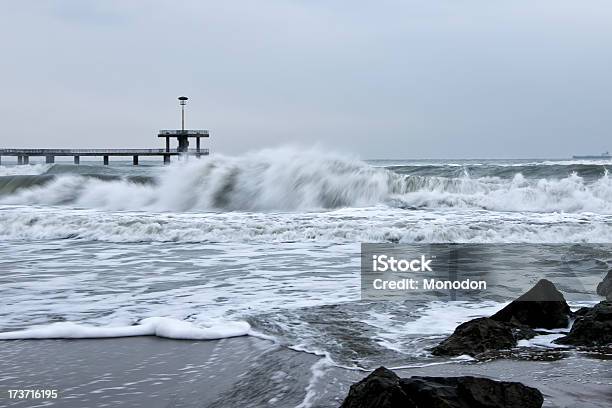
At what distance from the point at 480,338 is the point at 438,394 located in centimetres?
138

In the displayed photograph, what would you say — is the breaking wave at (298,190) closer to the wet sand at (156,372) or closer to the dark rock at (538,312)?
the dark rock at (538,312)

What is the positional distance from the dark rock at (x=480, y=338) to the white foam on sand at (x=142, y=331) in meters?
1.35

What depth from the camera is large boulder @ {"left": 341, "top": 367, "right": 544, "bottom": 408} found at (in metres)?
2.22

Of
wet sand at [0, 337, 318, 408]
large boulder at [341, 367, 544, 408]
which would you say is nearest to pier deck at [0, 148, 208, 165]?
wet sand at [0, 337, 318, 408]

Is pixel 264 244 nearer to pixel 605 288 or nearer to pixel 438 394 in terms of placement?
pixel 605 288

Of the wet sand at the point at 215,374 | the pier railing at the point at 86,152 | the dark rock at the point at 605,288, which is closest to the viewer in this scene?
the wet sand at the point at 215,374

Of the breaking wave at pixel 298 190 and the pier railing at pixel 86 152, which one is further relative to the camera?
the pier railing at pixel 86 152

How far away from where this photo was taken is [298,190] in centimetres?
1644

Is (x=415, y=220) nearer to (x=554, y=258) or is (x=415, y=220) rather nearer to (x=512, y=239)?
(x=512, y=239)

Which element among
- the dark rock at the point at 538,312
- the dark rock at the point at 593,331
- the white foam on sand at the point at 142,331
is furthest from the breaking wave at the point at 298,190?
the dark rock at the point at 593,331

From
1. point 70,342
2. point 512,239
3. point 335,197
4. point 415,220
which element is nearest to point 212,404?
point 70,342

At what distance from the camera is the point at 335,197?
631 inches

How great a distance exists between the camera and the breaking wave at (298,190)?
1529 cm

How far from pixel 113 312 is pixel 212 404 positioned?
2219 mm
